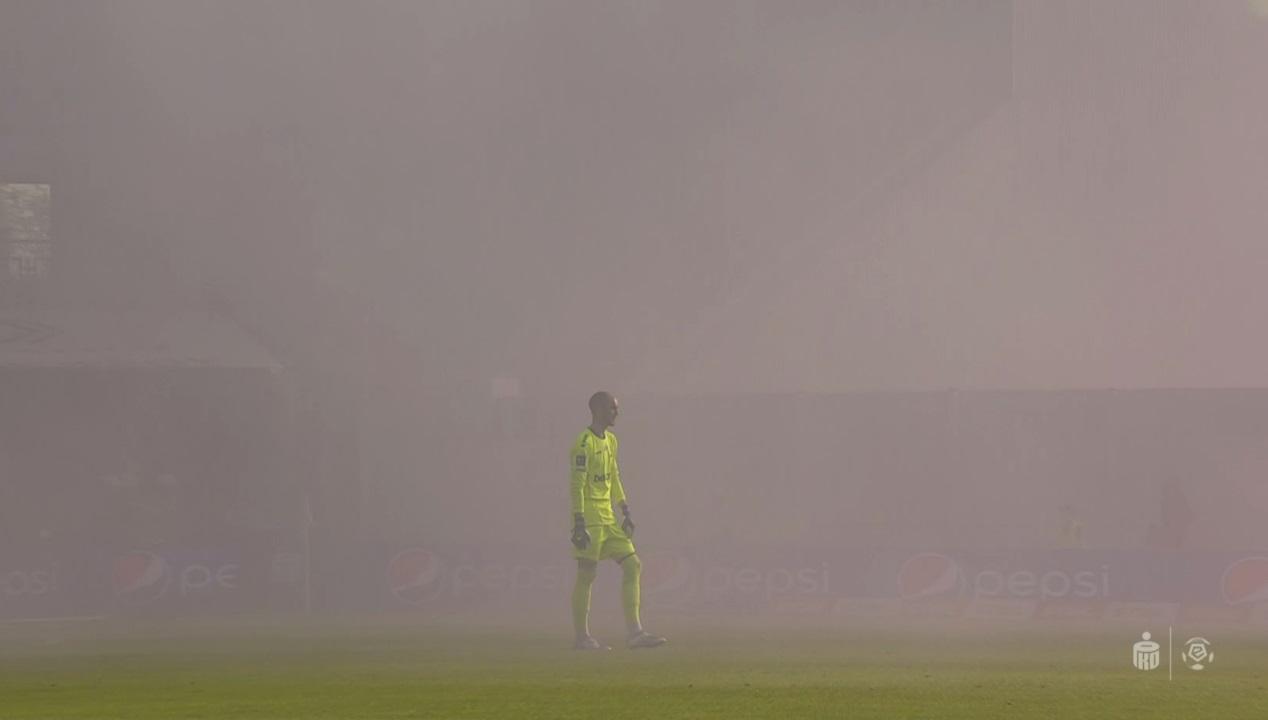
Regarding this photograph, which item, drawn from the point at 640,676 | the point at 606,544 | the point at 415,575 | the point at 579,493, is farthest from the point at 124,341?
the point at 640,676

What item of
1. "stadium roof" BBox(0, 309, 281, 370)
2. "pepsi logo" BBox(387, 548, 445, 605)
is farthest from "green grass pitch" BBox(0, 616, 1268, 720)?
"stadium roof" BBox(0, 309, 281, 370)

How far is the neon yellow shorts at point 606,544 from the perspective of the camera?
14.5m

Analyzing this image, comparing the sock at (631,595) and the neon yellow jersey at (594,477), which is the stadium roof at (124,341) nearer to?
the neon yellow jersey at (594,477)

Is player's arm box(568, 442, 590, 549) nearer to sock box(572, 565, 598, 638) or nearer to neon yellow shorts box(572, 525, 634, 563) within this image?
neon yellow shorts box(572, 525, 634, 563)

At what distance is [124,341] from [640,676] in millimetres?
18055

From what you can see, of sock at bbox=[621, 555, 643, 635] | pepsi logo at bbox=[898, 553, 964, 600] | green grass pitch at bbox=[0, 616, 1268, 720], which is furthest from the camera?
pepsi logo at bbox=[898, 553, 964, 600]

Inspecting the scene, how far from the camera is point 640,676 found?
12070 millimetres

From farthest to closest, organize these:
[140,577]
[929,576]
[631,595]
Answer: [140,577], [929,576], [631,595]

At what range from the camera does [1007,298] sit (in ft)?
107

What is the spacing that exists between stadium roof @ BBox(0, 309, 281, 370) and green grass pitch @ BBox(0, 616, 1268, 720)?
9.95m

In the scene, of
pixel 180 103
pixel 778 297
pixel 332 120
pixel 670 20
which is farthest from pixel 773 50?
pixel 180 103

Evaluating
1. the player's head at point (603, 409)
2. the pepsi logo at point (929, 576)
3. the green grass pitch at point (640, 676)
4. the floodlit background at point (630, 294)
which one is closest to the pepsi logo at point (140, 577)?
the floodlit background at point (630, 294)

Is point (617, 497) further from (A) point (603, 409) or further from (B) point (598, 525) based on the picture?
(A) point (603, 409)

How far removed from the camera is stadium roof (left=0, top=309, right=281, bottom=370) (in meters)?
27.6
